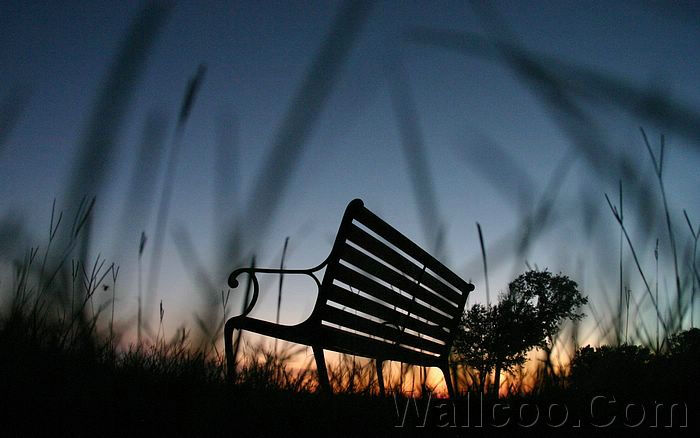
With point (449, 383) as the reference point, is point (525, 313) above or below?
above

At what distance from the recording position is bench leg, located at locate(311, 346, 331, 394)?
1969 millimetres

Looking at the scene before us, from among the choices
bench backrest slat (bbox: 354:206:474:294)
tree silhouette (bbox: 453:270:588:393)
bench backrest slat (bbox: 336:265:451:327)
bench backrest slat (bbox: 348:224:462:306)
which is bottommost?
tree silhouette (bbox: 453:270:588:393)

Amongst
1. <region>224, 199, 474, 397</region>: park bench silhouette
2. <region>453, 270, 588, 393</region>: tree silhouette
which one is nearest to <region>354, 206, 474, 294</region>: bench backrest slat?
<region>224, 199, 474, 397</region>: park bench silhouette

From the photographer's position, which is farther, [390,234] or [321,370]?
[390,234]

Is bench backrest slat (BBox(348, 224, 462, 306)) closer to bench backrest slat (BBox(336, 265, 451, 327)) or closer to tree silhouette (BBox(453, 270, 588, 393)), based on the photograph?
bench backrest slat (BBox(336, 265, 451, 327))

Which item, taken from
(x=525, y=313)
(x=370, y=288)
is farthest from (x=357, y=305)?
(x=525, y=313)

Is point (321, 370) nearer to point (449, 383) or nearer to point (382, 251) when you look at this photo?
point (449, 383)

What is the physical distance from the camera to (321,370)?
7.08 ft

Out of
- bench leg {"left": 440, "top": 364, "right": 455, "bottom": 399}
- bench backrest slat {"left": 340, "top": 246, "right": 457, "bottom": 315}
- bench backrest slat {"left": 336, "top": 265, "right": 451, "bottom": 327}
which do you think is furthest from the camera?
bench backrest slat {"left": 340, "top": 246, "right": 457, "bottom": 315}

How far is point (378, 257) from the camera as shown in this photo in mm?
2908

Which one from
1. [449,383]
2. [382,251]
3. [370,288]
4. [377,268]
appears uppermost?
[382,251]

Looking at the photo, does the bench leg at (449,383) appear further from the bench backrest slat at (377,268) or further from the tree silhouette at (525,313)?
the bench backrest slat at (377,268)

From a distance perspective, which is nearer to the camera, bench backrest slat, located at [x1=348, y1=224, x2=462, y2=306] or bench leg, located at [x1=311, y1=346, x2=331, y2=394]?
bench leg, located at [x1=311, y1=346, x2=331, y2=394]

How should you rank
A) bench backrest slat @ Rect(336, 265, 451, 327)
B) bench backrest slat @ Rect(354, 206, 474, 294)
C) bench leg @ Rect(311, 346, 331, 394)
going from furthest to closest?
1. bench backrest slat @ Rect(354, 206, 474, 294)
2. bench backrest slat @ Rect(336, 265, 451, 327)
3. bench leg @ Rect(311, 346, 331, 394)
